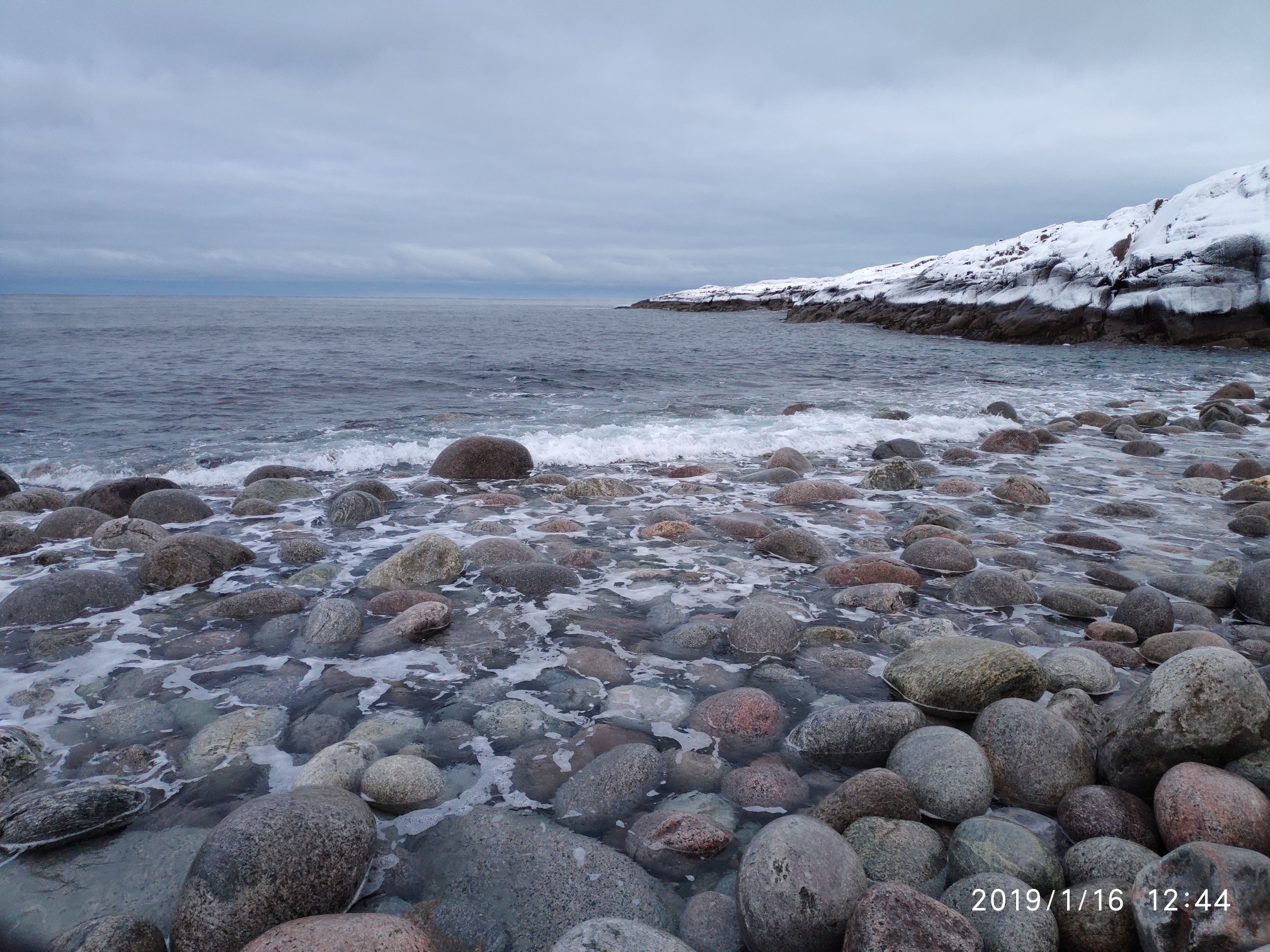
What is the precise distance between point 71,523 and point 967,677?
7760 millimetres

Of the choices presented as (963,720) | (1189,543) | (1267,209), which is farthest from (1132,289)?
(963,720)

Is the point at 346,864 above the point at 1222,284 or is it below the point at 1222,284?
below

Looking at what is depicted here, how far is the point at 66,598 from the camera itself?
16.1 feet

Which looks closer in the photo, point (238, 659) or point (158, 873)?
point (158, 873)

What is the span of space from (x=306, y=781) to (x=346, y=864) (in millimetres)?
651

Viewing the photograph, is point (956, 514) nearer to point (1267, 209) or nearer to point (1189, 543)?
point (1189, 543)

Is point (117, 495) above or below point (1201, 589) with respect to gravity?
below

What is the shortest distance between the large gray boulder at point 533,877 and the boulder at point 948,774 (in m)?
1.16

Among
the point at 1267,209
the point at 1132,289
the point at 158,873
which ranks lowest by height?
the point at 158,873

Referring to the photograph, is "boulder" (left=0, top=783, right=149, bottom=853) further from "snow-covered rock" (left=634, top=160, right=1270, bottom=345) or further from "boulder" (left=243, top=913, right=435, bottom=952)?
"snow-covered rock" (left=634, top=160, right=1270, bottom=345)

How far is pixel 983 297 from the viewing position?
40.4 metres

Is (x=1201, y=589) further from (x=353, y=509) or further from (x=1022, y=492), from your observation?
Result: (x=353, y=509)

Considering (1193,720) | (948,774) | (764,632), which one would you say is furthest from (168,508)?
(1193,720)

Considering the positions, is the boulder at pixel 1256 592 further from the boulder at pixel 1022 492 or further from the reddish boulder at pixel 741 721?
the reddish boulder at pixel 741 721
